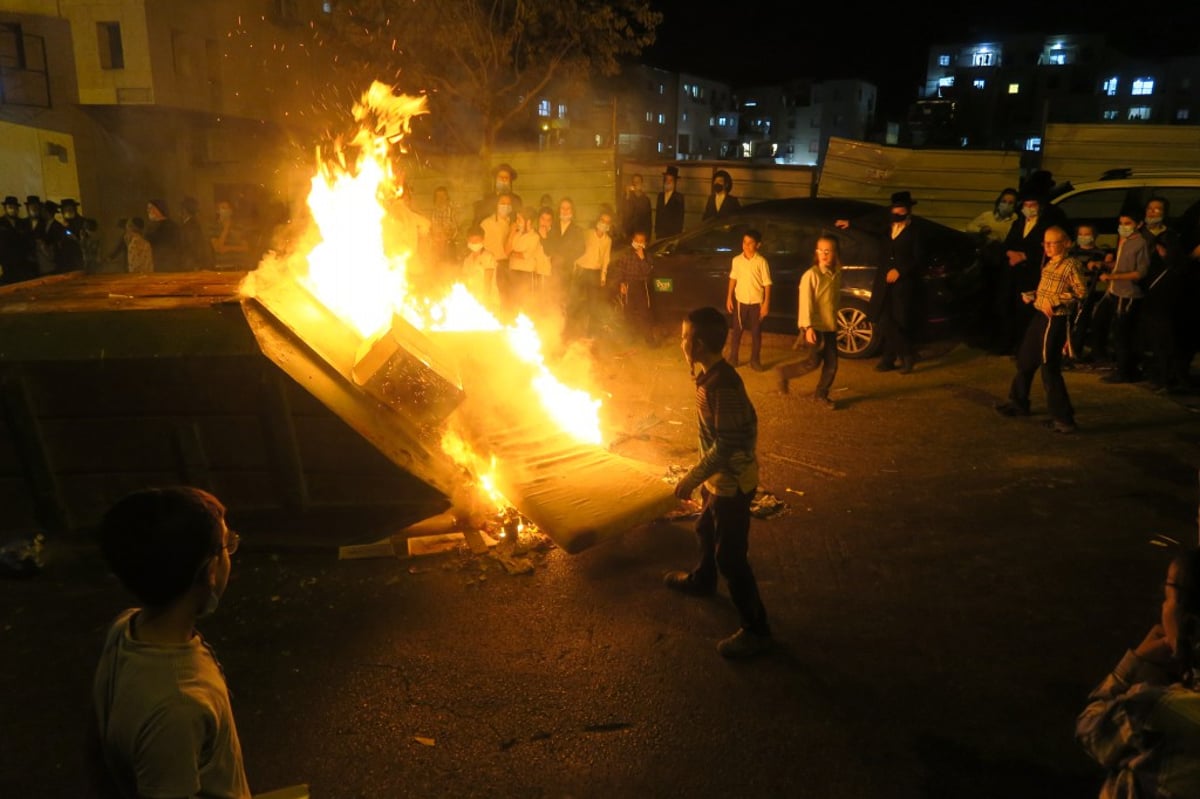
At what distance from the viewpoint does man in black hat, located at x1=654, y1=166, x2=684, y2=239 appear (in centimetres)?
1408

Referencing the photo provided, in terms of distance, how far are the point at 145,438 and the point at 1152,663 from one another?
5401mm

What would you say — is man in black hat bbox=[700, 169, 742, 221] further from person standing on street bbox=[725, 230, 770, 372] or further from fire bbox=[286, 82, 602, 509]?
fire bbox=[286, 82, 602, 509]

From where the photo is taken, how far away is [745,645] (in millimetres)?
4301

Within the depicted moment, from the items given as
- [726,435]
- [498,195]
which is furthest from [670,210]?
[726,435]

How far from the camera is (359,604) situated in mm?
4883

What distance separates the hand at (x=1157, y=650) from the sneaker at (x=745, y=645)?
1.84 metres

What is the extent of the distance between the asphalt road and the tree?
14.0 meters

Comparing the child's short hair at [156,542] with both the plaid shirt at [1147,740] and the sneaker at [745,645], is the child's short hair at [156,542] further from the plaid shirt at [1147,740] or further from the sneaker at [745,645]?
the sneaker at [745,645]

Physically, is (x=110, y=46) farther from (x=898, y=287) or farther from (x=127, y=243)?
(x=898, y=287)

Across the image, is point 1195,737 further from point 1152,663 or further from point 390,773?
point 390,773

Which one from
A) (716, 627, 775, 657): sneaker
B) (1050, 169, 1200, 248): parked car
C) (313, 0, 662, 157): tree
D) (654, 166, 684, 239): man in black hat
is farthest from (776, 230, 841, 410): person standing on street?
(313, 0, 662, 157): tree

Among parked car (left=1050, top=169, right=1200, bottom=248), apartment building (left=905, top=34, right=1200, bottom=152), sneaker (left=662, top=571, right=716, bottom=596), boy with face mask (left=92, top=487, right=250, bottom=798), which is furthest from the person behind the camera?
apartment building (left=905, top=34, right=1200, bottom=152)

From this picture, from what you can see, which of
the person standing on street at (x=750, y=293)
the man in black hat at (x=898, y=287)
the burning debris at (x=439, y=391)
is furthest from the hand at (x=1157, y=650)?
the man in black hat at (x=898, y=287)

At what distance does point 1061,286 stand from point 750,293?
347 cm
